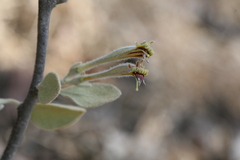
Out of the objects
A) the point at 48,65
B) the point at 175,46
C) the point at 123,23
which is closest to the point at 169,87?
the point at 175,46

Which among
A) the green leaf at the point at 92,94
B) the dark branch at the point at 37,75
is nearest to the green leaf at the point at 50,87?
the dark branch at the point at 37,75

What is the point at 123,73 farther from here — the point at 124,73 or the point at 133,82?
the point at 133,82

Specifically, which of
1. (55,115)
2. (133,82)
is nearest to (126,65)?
(55,115)

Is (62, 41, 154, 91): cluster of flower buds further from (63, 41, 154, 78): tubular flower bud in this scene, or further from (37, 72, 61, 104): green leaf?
(37, 72, 61, 104): green leaf

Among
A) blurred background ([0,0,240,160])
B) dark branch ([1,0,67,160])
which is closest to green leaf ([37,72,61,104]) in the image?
dark branch ([1,0,67,160])

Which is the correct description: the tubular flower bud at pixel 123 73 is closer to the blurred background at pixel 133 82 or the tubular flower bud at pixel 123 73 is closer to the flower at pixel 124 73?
the flower at pixel 124 73

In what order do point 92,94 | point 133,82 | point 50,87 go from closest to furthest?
point 50,87 < point 92,94 < point 133,82
